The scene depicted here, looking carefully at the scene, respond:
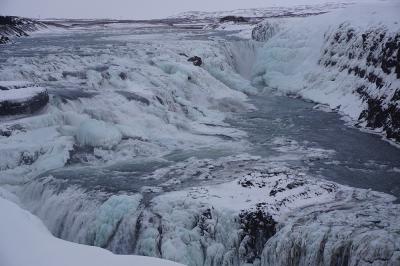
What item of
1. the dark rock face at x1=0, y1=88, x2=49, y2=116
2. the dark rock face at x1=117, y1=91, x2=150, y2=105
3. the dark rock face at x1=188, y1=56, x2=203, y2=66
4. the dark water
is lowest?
the dark water

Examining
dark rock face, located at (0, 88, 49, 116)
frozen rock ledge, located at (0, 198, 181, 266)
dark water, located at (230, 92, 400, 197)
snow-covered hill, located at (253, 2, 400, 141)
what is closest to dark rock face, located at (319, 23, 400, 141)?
snow-covered hill, located at (253, 2, 400, 141)

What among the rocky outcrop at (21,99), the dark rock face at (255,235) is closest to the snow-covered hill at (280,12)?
the rocky outcrop at (21,99)

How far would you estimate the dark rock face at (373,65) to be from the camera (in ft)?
47.0

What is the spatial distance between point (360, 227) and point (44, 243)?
4.69 metres

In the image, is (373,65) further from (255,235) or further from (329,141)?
(255,235)

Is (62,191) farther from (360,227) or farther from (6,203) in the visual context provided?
(360,227)

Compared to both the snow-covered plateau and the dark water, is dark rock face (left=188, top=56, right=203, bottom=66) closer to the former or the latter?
the snow-covered plateau

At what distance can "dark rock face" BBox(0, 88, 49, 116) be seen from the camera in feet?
42.4

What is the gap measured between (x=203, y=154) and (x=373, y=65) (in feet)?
27.9

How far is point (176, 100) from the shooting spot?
1719 cm

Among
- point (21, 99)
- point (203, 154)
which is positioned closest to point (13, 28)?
point (21, 99)

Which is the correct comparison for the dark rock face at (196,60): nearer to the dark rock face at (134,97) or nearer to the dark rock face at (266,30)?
the dark rock face at (134,97)

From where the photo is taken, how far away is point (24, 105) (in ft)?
43.3

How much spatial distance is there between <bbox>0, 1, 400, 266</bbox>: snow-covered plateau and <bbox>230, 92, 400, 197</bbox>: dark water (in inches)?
2.1
